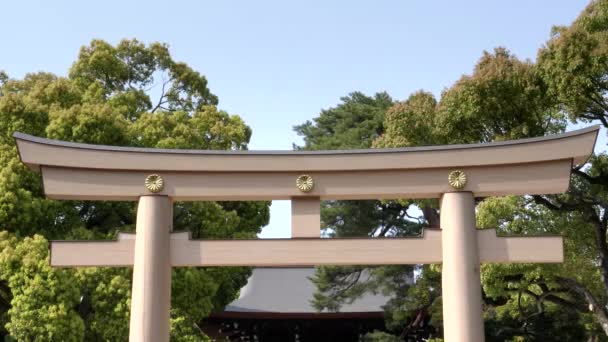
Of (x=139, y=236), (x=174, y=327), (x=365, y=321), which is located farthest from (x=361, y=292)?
(x=139, y=236)

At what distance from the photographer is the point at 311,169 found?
901cm

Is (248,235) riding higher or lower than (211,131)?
lower

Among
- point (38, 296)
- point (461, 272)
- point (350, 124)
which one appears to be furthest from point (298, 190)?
point (350, 124)

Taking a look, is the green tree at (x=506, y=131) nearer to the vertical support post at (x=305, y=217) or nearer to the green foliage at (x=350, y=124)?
the vertical support post at (x=305, y=217)

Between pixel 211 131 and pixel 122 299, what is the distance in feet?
17.6

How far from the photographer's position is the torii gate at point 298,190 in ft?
28.6

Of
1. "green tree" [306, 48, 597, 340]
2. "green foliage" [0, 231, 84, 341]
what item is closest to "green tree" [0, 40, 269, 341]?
"green foliage" [0, 231, 84, 341]

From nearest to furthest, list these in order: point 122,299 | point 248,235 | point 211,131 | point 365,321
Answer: point 122,299, point 248,235, point 211,131, point 365,321

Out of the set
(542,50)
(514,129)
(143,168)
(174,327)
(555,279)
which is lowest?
(174,327)

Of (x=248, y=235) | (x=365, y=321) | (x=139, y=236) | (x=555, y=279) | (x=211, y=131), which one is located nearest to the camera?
(x=139, y=236)

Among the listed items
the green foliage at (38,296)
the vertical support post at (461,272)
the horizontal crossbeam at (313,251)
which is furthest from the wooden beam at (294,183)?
the green foliage at (38,296)

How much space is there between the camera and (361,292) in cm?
2130

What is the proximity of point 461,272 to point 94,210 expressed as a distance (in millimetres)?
10436

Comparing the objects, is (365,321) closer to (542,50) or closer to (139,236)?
(542,50)
